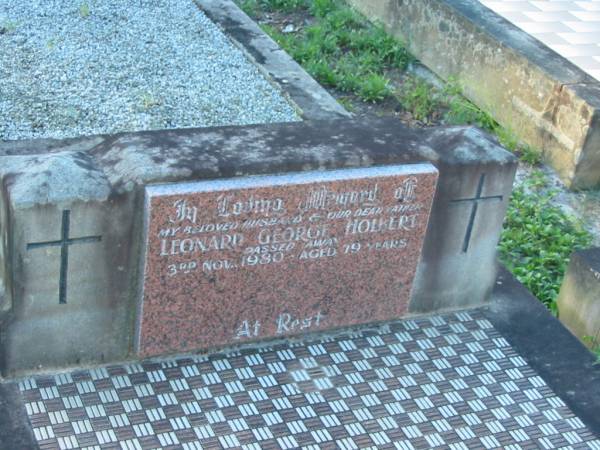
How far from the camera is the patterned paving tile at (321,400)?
4.36 metres

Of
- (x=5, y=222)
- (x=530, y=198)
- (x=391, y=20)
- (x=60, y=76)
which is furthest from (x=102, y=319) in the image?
(x=391, y=20)

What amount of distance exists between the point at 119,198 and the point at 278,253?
814 millimetres

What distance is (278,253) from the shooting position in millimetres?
4727

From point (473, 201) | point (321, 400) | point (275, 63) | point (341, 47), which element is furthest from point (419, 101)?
→ point (321, 400)

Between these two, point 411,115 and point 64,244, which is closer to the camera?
point 64,244

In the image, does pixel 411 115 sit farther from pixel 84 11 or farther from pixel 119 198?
pixel 119 198

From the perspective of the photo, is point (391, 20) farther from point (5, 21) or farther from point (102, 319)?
point (102, 319)

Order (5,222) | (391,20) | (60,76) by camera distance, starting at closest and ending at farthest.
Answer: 1. (5,222)
2. (60,76)
3. (391,20)

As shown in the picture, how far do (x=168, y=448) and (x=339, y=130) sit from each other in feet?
5.71

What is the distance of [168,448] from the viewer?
14.0ft

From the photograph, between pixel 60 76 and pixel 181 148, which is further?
pixel 60 76

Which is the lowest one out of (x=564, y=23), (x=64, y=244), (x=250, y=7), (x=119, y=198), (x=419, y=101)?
(x=419, y=101)

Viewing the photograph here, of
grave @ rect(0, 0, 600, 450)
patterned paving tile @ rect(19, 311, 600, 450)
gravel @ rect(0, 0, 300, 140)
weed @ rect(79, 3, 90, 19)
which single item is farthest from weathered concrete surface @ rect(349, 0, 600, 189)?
weed @ rect(79, 3, 90, 19)

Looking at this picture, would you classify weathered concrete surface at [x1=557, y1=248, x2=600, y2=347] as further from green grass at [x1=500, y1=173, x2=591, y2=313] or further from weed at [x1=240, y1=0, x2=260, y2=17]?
weed at [x1=240, y1=0, x2=260, y2=17]
